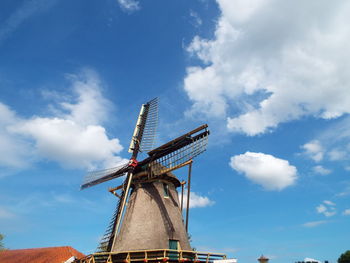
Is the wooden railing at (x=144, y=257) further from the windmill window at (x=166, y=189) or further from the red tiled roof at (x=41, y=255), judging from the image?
the red tiled roof at (x=41, y=255)

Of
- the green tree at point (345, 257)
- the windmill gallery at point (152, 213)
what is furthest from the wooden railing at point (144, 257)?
the green tree at point (345, 257)

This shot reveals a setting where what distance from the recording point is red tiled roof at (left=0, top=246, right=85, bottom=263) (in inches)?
918

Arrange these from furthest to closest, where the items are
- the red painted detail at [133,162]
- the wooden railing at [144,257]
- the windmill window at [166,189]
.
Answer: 1. the red painted detail at [133,162]
2. the windmill window at [166,189]
3. the wooden railing at [144,257]

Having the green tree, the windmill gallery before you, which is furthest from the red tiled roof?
the green tree

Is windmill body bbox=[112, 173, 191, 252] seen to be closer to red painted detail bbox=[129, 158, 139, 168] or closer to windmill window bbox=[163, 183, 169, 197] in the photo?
windmill window bbox=[163, 183, 169, 197]

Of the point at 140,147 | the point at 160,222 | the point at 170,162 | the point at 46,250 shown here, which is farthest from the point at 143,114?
the point at 46,250

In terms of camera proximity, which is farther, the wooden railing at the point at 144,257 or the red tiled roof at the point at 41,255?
the red tiled roof at the point at 41,255

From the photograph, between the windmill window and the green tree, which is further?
the green tree

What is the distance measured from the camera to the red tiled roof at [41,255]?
23328 mm

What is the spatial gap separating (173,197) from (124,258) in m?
5.38

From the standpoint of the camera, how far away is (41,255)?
2420 centimetres

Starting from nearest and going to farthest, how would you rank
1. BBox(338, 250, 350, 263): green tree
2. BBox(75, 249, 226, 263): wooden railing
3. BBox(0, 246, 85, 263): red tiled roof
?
BBox(75, 249, 226, 263): wooden railing, BBox(0, 246, 85, 263): red tiled roof, BBox(338, 250, 350, 263): green tree

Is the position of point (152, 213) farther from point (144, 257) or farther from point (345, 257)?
point (345, 257)

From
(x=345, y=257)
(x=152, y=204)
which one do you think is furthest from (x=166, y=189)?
(x=345, y=257)
